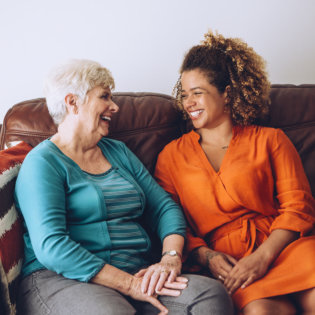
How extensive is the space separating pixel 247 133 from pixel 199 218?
43 centimetres

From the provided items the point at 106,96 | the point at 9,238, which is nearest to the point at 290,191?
the point at 106,96

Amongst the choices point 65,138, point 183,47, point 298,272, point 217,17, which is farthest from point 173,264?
point 217,17

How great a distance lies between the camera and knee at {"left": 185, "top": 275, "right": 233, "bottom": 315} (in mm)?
1056

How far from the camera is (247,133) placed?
162cm

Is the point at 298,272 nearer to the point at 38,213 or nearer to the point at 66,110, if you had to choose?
the point at 38,213

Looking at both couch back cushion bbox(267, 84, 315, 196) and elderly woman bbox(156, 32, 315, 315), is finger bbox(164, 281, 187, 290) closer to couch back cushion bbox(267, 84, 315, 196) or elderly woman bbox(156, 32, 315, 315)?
elderly woman bbox(156, 32, 315, 315)

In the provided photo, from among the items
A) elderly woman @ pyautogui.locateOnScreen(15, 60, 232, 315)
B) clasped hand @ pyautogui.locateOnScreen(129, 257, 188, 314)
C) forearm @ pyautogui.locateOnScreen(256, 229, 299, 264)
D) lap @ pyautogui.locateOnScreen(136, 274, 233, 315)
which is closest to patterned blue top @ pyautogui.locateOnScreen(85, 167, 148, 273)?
elderly woman @ pyautogui.locateOnScreen(15, 60, 232, 315)

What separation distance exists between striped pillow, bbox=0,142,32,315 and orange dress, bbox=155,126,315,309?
2.08 ft

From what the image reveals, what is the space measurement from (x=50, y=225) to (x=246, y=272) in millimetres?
687

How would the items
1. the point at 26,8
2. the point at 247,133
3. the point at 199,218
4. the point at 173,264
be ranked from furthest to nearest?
the point at 26,8
the point at 247,133
the point at 199,218
the point at 173,264

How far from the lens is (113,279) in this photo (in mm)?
1137

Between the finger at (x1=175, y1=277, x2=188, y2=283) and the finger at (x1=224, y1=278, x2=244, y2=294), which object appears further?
the finger at (x1=224, y1=278, x2=244, y2=294)

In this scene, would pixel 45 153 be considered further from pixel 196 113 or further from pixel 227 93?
pixel 227 93

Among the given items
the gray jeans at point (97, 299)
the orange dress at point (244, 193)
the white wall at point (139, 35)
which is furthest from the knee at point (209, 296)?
the white wall at point (139, 35)
